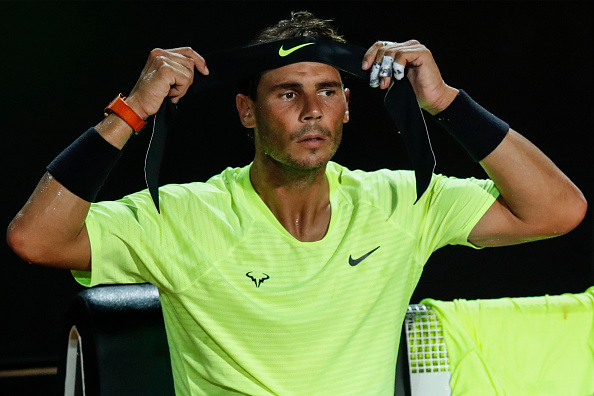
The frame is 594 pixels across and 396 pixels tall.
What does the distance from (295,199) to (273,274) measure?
0.19m

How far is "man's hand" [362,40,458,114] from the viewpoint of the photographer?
1.63 m

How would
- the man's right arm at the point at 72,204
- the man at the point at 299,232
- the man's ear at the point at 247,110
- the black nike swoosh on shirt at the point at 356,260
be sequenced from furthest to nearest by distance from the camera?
1. the man's ear at the point at 247,110
2. the black nike swoosh on shirt at the point at 356,260
3. the man at the point at 299,232
4. the man's right arm at the point at 72,204

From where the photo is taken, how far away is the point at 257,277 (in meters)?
1.72

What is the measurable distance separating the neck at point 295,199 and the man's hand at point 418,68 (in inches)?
10.6

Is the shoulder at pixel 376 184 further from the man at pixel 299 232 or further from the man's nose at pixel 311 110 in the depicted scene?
the man's nose at pixel 311 110

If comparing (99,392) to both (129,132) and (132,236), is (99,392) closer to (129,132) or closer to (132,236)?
(132,236)

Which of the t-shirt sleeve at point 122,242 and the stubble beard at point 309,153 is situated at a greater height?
the stubble beard at point 309,153

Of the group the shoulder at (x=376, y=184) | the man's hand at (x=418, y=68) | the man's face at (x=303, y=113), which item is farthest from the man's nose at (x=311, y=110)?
the shoulder at (x=376, y=184)

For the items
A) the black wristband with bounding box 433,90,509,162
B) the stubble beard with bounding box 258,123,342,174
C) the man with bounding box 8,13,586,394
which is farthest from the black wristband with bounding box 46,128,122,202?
the black wristband with bounding box 433,90,509,162

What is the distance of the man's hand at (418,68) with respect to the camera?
1.63 metres

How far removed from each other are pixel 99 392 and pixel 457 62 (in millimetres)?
1589

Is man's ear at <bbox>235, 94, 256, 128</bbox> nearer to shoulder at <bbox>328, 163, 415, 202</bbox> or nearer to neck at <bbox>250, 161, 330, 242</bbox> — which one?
neck at <bbox>250, 161, 330, 242</bbox>

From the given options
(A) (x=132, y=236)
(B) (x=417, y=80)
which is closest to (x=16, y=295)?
(A) (x=132, y=236)

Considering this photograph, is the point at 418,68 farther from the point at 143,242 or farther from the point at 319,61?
the point at 143,242
